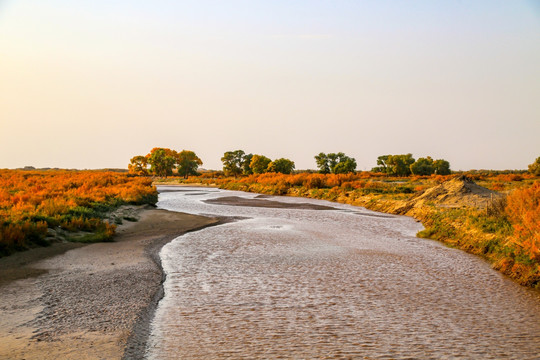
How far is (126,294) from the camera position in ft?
29.8

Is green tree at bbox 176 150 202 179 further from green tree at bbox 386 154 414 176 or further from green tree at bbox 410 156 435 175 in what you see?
green tree at bbox 410 156 435 175

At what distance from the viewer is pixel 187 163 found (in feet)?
454

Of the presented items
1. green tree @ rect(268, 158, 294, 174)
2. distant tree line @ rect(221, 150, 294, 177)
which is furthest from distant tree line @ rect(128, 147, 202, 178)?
green tree @ rect(268, 158, 294, 174)

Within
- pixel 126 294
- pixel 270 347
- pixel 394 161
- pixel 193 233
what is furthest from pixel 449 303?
pixel 394 161

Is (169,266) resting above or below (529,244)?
below

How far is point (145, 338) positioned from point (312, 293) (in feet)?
13.7

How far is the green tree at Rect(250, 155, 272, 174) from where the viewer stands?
116 m

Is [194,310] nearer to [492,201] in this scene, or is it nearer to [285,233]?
[285,233]

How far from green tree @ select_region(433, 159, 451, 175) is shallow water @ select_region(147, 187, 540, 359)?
11013cm

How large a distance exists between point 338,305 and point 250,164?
364 feet

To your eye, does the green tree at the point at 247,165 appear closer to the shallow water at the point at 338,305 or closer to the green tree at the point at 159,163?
the green tree at the point at 159,163

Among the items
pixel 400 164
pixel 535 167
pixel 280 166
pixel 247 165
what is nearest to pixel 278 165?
pixel 280 166

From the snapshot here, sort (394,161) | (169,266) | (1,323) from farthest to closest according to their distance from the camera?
1. (394,161)
2. (169,266)
3. (1,323)

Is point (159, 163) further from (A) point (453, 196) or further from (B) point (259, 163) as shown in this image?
(A) point (453, 196)
